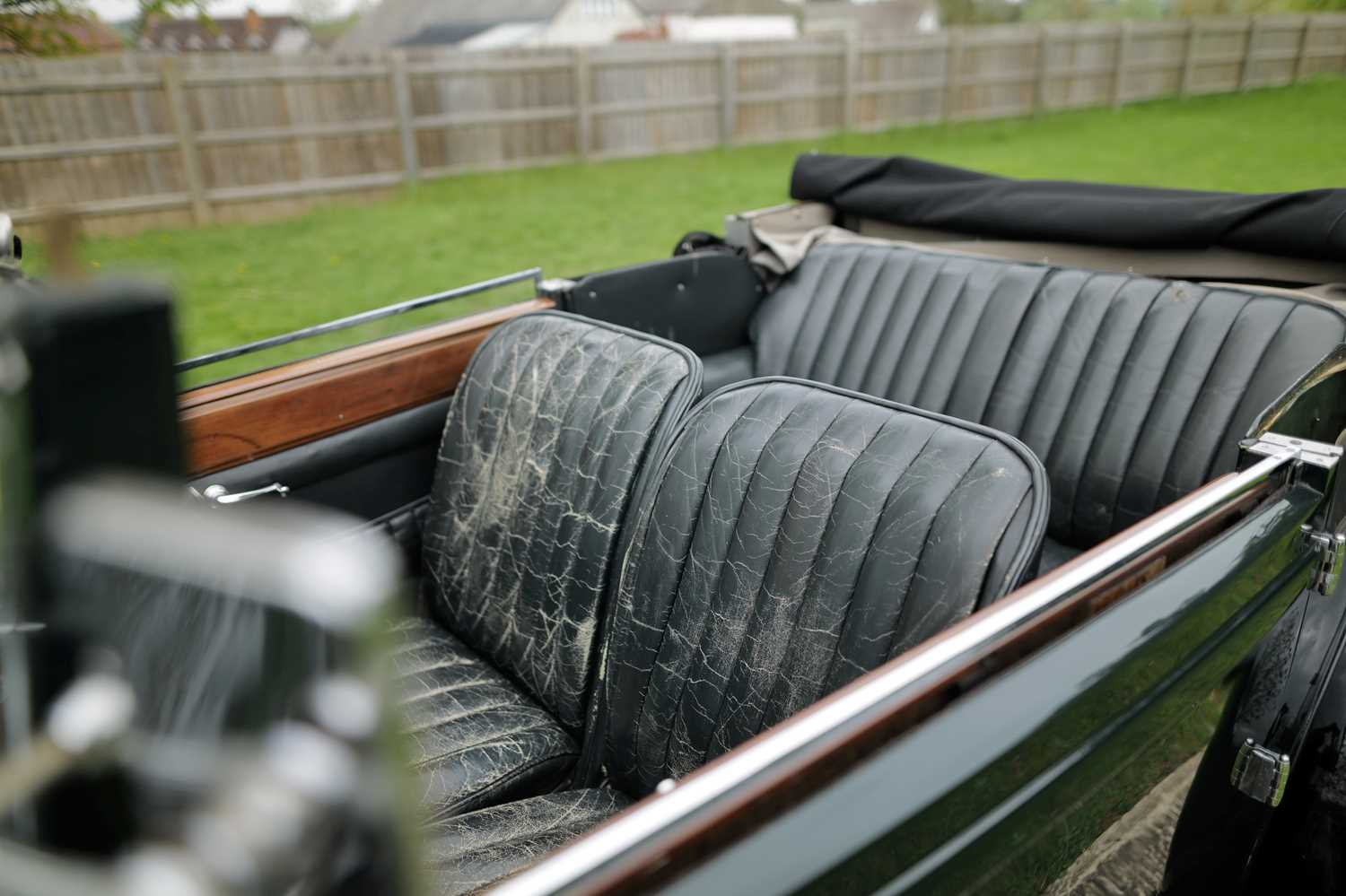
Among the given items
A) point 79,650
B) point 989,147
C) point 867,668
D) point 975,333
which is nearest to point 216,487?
point 867,668

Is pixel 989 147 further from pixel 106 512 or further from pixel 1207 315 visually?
pixel 106 512

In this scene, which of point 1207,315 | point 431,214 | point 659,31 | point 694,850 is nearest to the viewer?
point 694,850

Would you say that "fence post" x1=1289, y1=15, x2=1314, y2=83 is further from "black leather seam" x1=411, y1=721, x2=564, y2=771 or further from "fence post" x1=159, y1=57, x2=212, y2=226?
"black leather seam" x1=411, y1=721, x2=564, y2=771

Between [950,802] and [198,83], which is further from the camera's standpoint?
[198,83]

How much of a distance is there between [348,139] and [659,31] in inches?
935

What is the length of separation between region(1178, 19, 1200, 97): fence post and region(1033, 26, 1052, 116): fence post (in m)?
2.15

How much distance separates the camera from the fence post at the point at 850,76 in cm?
1073

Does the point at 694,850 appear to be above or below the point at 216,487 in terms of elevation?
above

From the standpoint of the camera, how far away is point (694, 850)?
2.34ft

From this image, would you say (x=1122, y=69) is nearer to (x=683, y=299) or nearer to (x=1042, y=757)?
(x=683, y=299)

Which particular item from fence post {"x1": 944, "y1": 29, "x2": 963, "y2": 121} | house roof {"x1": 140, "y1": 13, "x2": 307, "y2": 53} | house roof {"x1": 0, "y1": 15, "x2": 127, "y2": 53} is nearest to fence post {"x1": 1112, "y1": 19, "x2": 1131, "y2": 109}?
fence post {"x1": 944, "y1": 29, "x2": 963, "y2": 121}

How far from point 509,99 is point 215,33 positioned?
570 cm

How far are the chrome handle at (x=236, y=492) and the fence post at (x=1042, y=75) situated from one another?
13.0 metres

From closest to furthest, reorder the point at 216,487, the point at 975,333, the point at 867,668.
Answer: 1. the point at 867,668
2. the point at 216,487
3. the point at 975,333
